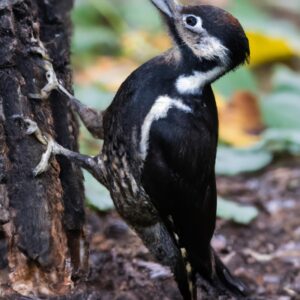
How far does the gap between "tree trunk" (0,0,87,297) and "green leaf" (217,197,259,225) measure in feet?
4.19

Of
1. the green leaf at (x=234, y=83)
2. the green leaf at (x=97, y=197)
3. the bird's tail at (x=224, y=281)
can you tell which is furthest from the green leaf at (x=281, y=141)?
the bird's tail at (x=224, y=281)

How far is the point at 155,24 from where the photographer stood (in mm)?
7723

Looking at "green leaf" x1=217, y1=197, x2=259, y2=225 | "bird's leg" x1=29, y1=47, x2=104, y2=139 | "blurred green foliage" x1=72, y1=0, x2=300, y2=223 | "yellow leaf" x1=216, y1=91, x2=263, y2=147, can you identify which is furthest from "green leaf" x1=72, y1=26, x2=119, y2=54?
"bird's leg" x1=29, y1=47, x2=104, y2=139

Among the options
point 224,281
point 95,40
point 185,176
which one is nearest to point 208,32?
point 185,176

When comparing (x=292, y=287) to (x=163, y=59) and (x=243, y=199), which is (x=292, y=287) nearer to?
(x=243, y=199)

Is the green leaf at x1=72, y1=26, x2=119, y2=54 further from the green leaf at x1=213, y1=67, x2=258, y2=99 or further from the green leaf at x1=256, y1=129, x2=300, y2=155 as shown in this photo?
the green leaf at x1=256, y1=129, x2=300, y2=155

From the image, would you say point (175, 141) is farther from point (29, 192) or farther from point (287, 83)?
point (287, 83)

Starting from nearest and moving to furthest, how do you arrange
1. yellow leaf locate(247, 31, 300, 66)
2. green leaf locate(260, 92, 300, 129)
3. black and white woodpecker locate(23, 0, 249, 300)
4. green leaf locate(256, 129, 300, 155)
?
black and white woodpecker locate(23, 0, 249, 300) → green leaf locate(256, 129, 300, 155) → green leaf locate(260, 92, 300, 129) → yellow leaf locate(247, 31, 300, 66)

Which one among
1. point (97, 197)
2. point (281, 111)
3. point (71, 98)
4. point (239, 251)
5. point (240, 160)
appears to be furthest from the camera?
point (281, 111)

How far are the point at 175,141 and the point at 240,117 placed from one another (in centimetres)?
280

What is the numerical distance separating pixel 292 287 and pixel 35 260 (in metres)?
1.68

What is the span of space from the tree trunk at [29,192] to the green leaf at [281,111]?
8.67ft

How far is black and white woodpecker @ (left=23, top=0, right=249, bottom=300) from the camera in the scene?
324 centimetres

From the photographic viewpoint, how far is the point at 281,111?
565cm
